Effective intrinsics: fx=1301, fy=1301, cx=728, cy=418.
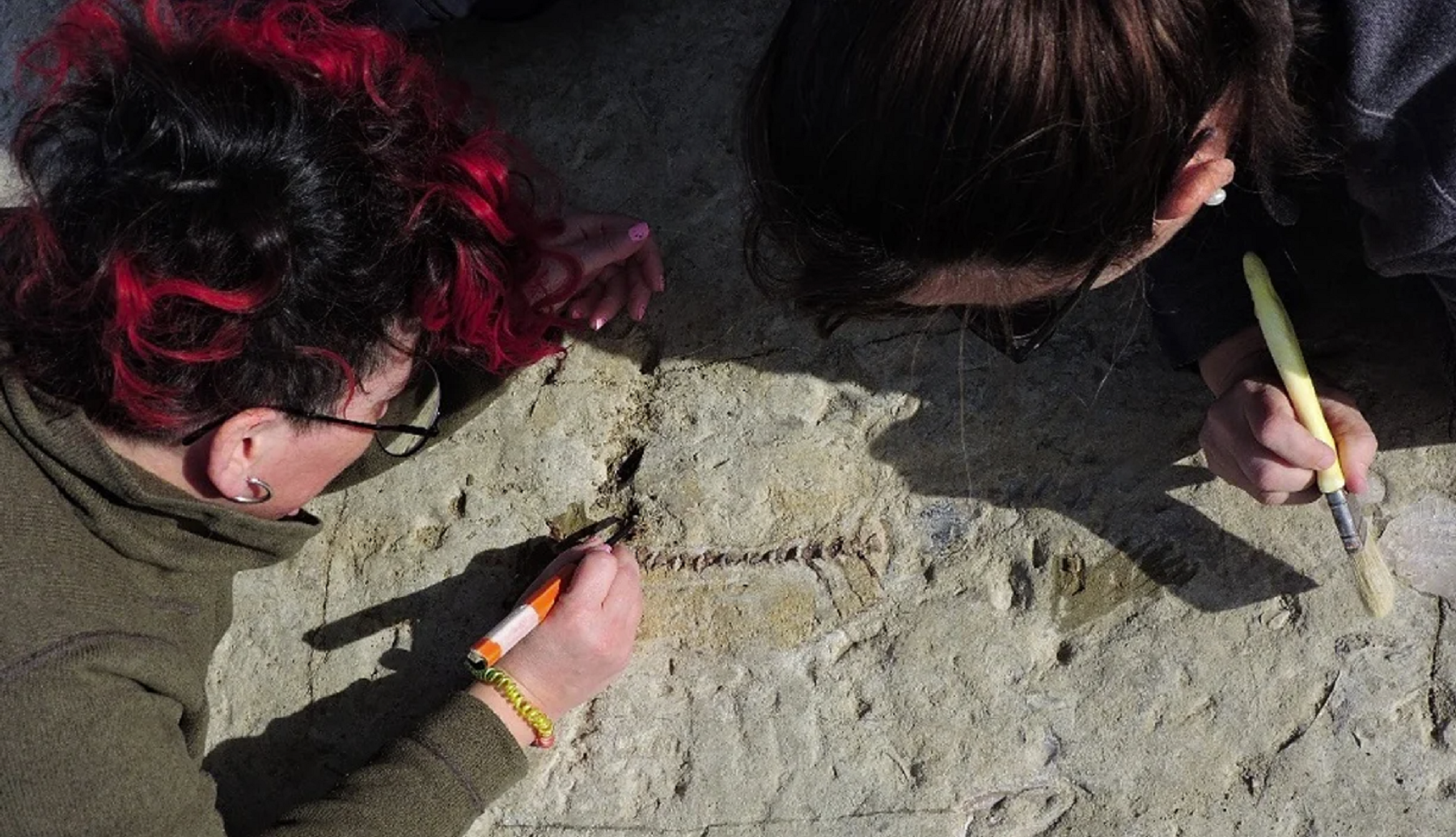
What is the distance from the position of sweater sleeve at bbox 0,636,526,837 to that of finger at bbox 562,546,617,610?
0.21 m

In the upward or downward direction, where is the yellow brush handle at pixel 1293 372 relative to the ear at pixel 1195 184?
downward

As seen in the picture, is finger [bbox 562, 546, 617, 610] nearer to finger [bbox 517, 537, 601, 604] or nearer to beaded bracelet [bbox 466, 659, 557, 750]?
finger [bbox 517, 537, 601, 604]

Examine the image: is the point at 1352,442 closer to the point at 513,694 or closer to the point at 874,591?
the point at 874,591

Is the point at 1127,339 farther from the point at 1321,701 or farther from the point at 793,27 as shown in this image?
the point at 793,27

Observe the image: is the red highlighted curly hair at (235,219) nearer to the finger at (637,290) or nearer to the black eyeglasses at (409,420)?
the black eyeglasses at (409,420)

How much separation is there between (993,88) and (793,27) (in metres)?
0.24

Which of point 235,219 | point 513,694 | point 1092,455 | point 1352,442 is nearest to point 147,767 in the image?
point 513,694

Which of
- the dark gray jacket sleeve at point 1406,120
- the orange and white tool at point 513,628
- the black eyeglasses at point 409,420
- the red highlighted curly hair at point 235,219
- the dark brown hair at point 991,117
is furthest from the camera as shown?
the orange and white tool at point 513,628

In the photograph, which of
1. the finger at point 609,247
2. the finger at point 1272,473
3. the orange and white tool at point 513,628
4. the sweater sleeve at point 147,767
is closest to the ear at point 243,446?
the sweater sleeve at point 147,767

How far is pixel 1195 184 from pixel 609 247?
94 cm

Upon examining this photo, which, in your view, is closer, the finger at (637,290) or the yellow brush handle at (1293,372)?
the yellow brush handle at (1293,372)

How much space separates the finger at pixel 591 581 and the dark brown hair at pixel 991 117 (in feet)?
2.36

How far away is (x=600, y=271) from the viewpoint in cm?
212

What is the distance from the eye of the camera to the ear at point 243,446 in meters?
1.70
